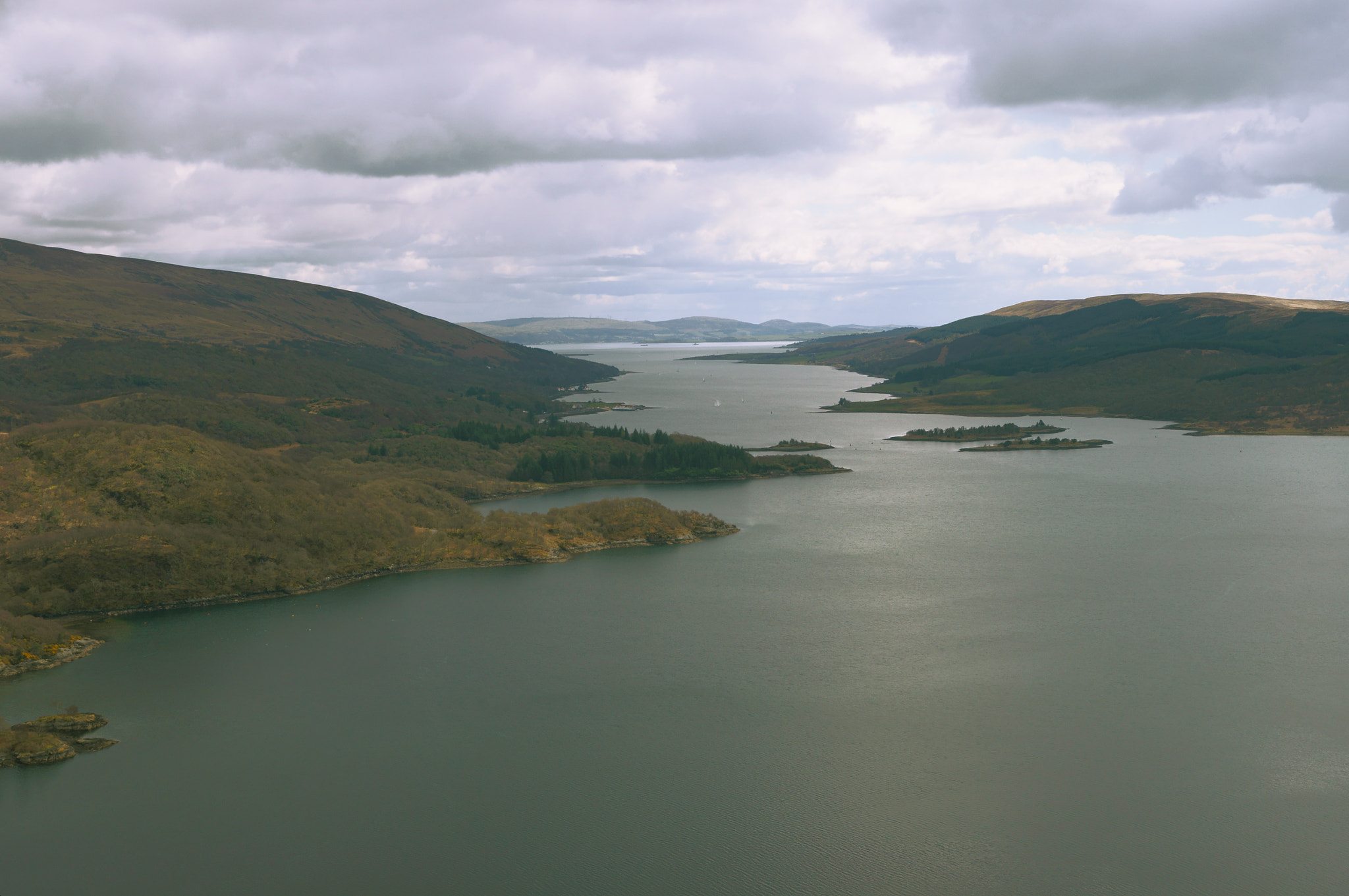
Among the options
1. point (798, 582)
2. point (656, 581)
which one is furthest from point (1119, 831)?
point (656, 581)

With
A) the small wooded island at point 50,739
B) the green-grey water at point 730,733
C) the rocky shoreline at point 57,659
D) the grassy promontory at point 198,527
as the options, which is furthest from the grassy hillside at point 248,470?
the small wooded island at point 50,739

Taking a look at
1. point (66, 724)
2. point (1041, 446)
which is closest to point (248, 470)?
point (66, 724)

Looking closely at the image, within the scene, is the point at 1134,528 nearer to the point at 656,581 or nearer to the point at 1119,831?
the point at 656,581

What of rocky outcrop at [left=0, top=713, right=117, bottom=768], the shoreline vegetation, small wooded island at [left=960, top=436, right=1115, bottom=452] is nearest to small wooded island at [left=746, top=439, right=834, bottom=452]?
the shoreline vegetation

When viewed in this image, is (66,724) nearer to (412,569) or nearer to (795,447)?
(412,569)

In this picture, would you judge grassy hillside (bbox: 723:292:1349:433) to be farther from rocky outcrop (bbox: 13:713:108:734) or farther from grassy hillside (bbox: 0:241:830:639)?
rocky outcrop (bbox: 13:713:108:734)
